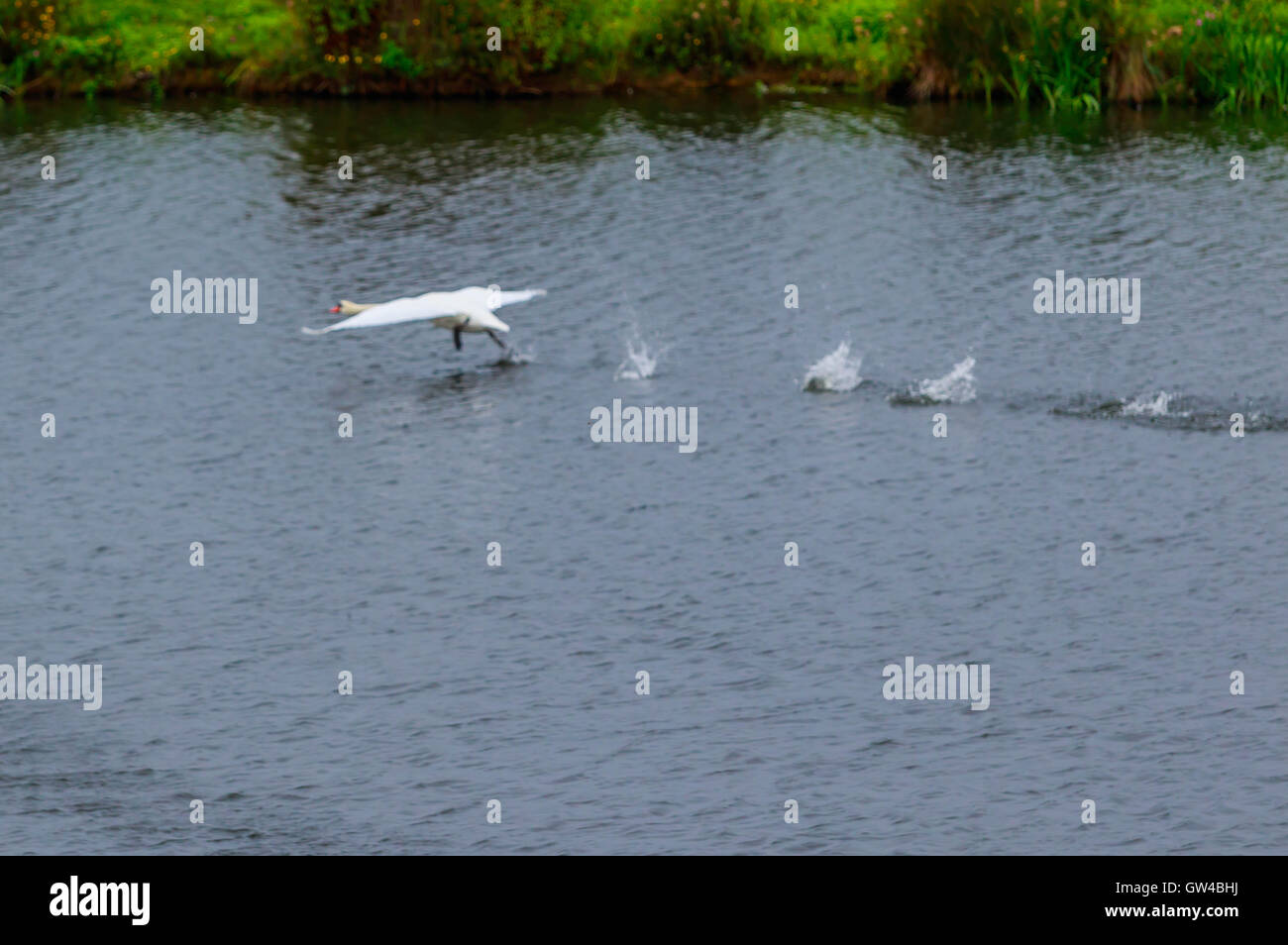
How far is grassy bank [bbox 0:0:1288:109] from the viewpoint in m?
68.4

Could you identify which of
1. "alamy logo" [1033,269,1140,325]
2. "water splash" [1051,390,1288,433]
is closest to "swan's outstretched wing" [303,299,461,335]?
"water splash" [1051,390,1288,433]

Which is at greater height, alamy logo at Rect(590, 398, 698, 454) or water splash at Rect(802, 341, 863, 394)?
water splash at Rect(802, 341, 863, 394)

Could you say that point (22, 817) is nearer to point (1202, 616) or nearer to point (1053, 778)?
point (1053, 778)

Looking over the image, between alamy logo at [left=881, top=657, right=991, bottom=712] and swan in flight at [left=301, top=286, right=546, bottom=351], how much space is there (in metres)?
15.5

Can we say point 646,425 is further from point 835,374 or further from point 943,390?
point 943,390

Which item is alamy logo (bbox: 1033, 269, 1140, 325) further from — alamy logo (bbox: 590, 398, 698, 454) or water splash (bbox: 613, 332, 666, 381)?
alamy logo (bbox: 590, 398, 698, 454)

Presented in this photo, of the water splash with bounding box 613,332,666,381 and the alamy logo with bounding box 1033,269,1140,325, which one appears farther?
the alamy logo with bounding box 1033,269,1140,325

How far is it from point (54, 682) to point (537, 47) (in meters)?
44.4

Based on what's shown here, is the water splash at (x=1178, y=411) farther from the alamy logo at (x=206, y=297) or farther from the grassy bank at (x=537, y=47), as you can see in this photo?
the grassy bank at (x=537, y=47)

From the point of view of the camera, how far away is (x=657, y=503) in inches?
1473

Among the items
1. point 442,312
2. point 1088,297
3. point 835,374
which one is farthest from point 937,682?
point 1088,297
